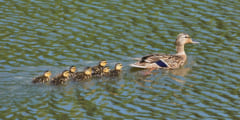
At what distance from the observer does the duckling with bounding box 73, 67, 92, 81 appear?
13.4m

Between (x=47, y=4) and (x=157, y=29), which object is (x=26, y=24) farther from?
(x=157, y=29)

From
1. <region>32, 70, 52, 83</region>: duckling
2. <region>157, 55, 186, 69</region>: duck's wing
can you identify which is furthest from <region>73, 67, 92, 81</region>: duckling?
<region>157, 55, 186, 69</region>: duck's wing

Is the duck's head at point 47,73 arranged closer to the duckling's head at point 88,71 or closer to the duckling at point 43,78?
the duckling at point 43,78

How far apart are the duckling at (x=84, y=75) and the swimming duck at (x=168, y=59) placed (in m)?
1.35

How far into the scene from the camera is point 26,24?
55.9 feet

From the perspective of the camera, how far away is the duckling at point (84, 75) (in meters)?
13.4

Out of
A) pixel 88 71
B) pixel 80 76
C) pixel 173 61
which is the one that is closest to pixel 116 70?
pixel 88 71

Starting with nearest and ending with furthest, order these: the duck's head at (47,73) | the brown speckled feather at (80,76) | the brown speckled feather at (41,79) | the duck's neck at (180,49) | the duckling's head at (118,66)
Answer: the brown speckled feather at (41,79) → the duck's head at (47,73) → the brown speckled feather at (80,76) → the duckling's head at (118,66) → the duck's neck at (180,49)

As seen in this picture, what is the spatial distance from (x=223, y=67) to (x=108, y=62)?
2826mm

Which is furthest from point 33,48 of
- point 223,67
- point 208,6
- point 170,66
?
point 208,6

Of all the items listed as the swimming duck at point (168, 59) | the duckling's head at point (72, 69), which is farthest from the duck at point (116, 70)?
the duckling's head at point (72, 69)

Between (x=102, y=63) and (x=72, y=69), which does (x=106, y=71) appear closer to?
(x=102, y=63)

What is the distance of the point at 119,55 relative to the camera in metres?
15.1

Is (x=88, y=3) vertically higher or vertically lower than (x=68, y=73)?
higher
